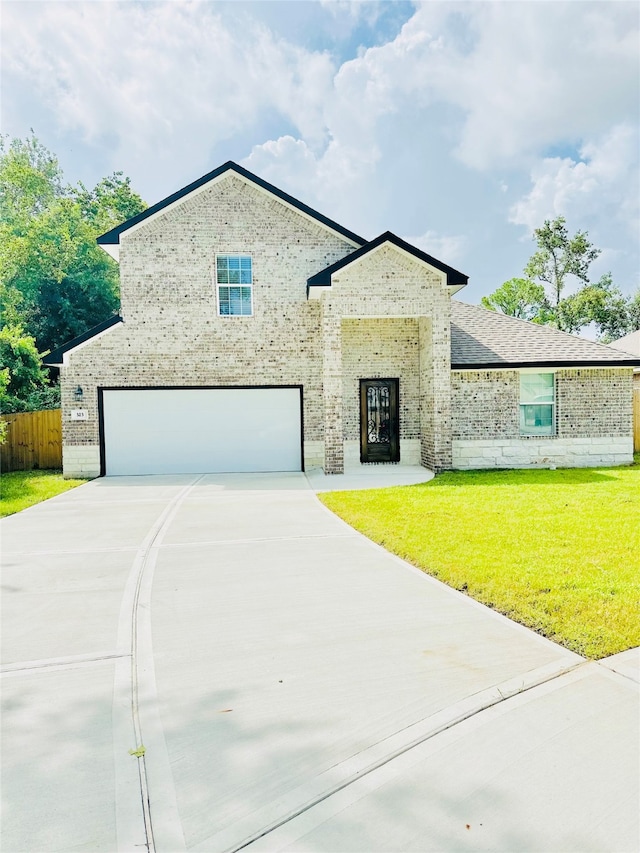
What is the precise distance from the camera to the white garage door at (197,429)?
1421 centimetres

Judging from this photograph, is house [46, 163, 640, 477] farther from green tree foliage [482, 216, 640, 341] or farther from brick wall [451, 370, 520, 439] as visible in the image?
green tree foliage [482, 216, 640, 341]

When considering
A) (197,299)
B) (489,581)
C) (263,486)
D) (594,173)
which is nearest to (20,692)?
(489,581)

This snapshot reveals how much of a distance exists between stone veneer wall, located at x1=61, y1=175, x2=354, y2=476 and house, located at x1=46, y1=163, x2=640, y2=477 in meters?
0.03

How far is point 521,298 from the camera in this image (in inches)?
1528

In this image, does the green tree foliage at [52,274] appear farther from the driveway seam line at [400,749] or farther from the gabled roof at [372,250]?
Result: the driveway seam line at [400,749]

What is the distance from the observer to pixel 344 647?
3.69 m

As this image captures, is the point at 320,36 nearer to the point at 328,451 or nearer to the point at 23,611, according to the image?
the point at 328,451

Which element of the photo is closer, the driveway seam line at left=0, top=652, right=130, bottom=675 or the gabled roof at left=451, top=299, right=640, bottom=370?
the driveway seam line at left=0, top=652, right=130, bottom=675

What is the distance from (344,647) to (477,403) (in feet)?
36.8

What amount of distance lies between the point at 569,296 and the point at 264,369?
1233 inches

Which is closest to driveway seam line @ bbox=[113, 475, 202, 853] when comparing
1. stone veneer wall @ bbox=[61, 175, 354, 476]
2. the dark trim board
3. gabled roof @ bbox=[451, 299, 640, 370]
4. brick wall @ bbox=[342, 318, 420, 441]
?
stone veneer wall @ bbox=[61, 175, 354, 476]

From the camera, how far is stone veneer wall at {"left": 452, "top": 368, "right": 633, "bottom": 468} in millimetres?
13867

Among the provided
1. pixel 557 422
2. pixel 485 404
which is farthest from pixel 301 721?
pixel 557 422

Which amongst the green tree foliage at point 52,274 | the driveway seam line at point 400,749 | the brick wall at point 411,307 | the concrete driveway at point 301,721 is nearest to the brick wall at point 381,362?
the brick wall at point 411,307
